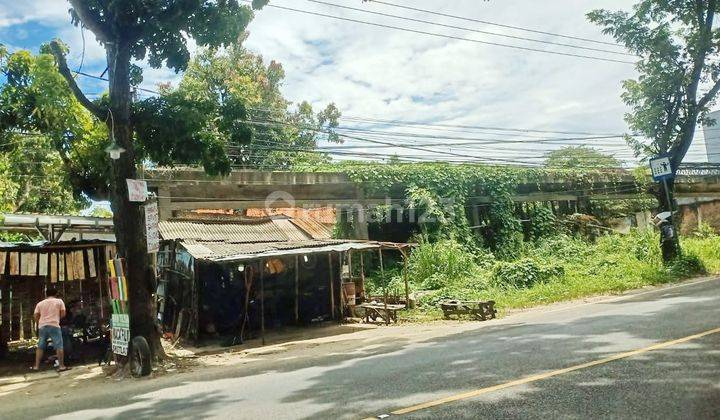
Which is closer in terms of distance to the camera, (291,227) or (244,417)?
(244,417)

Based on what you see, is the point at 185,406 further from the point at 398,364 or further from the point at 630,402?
the point at 630,402

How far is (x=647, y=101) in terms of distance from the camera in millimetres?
18719

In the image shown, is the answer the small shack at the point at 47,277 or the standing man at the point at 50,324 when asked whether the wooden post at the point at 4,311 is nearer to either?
the small shack at the point at 47,277

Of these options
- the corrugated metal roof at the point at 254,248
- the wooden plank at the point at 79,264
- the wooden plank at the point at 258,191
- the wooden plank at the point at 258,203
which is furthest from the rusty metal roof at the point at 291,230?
the wooden plank at the point at 79,264

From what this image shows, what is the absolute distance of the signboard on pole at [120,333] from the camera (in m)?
9.87

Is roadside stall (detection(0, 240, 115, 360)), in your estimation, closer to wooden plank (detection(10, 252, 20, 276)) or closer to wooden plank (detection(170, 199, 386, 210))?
wooden plank (detection(10, 252, 20, 276))

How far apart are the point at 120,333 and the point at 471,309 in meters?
8.49

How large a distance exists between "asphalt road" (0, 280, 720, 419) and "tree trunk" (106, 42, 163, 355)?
78.0 inches

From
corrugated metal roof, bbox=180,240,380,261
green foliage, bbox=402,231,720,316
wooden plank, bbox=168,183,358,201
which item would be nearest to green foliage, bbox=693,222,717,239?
green foliage, bbox=402,231,720,316

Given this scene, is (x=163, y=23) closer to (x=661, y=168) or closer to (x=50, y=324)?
(x=50, y=324)

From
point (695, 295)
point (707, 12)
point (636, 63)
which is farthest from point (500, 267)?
point (707, 12)

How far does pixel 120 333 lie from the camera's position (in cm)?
1006

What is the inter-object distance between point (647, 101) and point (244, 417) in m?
18.6

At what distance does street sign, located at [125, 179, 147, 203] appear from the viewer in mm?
9906
